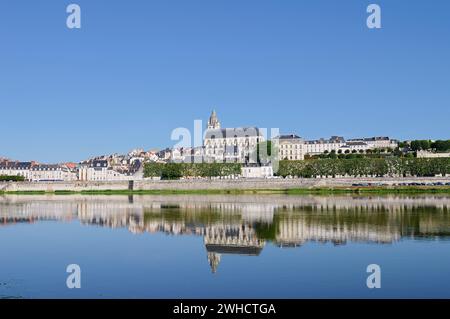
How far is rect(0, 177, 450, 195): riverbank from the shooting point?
52.4m

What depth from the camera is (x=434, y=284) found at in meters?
11.4

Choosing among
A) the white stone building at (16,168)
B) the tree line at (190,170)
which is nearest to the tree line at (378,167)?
the tree line at (190,170)

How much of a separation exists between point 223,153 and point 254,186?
3800 cm

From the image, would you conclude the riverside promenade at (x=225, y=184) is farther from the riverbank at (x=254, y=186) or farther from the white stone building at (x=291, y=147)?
the white stone building at (x=291, y=147)

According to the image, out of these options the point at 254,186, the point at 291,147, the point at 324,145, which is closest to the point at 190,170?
the point at 254,186

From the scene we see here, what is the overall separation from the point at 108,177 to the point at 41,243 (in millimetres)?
66674

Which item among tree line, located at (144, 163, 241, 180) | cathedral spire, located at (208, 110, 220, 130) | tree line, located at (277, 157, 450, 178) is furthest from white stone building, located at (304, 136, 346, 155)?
tree line, located at (277, 157, 450, 178)

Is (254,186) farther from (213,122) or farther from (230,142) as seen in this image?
(213,122)

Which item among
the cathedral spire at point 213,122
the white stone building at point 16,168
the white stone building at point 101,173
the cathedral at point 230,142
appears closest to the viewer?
the white stone building at point 101,173

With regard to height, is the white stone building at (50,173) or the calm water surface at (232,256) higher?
the white stone building at (50,173)

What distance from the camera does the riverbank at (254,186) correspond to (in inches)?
2063

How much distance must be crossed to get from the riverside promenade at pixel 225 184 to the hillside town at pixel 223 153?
15.6 meters

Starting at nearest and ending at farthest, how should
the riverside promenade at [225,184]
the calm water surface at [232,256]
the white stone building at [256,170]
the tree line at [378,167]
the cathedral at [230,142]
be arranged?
the calm water surface at [232,256]
the riverside promenade at [225,184]
the tree line at [378,167]
the white stone building at [256,170]
the cathedral at [230,142]
